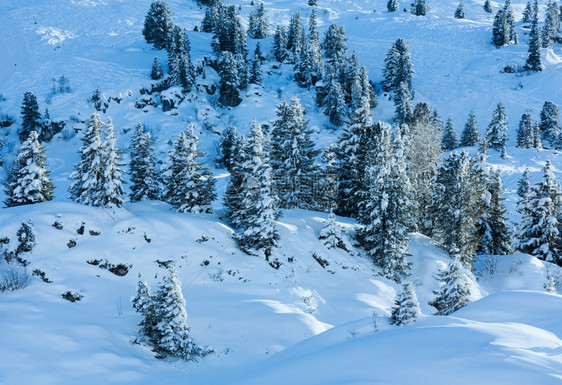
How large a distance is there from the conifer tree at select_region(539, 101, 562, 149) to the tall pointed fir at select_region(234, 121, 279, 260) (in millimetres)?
66434

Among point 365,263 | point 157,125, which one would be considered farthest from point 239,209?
point 157,125

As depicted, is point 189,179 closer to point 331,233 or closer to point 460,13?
point 331,233

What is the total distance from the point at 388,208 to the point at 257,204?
10.3 m

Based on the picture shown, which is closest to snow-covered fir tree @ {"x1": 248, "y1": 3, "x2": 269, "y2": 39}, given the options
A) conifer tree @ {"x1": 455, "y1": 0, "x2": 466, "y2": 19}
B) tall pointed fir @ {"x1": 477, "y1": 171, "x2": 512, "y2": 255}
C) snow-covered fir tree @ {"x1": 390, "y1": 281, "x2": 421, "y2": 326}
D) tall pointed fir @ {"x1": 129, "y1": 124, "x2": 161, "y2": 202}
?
conifer tree @ {"x1": 455, "y1": 0, "x2": 466, "y2": 19}

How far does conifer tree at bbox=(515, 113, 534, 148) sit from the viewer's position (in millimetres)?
62500

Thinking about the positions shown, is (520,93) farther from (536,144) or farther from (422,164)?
(422,164)

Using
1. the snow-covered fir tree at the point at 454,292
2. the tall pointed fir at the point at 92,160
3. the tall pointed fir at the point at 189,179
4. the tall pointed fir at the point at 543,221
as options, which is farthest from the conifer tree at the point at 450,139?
the tall pointed fir at the point at 92,160

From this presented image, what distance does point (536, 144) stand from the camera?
63.3 meters

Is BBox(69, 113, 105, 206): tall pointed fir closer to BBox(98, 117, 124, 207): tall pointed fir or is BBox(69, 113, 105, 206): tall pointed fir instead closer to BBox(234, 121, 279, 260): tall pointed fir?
BBox(98, 117, 124, 207): tall pointed fir

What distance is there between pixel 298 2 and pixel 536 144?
86757mm

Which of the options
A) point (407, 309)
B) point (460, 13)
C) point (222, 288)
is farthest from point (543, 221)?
point (460, 13)

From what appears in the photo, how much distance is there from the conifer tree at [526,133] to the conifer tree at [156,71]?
66477mm

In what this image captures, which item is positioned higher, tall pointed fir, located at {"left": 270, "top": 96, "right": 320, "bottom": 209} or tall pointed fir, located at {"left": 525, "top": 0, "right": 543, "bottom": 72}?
tall pointed fir, located at {"left": 525, "top": 0, "right": 543, "bottom": 72}

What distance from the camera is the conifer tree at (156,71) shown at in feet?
224
